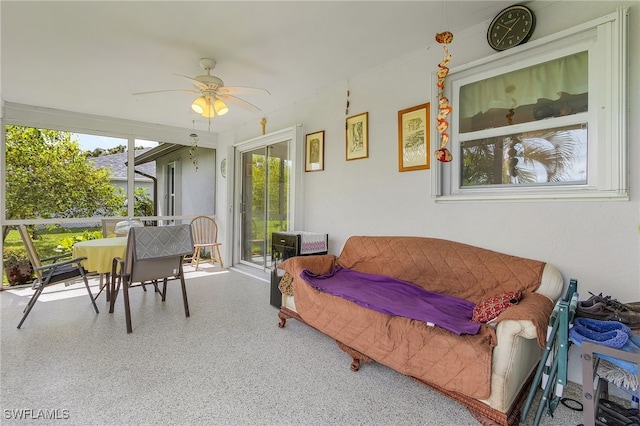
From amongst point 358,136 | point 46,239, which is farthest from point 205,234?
point 358,136

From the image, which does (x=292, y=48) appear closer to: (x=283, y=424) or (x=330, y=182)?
(x=330, y=182)

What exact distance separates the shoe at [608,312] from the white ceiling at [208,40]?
80.2 inches

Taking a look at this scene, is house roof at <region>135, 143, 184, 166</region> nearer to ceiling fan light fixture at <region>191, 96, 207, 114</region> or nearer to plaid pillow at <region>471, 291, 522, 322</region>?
ceiling fan light fixture at <region>191, 96, 207, 114</region>

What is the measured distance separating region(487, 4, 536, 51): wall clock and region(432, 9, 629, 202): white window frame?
0.21 ft

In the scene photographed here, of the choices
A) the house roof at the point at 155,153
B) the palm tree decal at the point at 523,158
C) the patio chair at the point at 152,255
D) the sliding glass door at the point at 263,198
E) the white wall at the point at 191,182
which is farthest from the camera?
the white wall at the point at 191,182

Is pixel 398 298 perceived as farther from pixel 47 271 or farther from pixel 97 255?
pixel 47 271

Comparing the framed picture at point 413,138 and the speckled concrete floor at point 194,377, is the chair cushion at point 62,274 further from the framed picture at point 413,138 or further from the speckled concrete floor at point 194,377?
the framed picture at point 413,138

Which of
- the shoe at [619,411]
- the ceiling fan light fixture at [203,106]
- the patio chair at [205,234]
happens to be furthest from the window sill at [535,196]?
the patio chair at [205,234]

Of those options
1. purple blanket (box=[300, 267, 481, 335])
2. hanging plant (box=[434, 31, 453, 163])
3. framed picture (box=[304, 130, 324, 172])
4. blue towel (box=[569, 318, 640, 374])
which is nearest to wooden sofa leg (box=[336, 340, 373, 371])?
purple blanket (box=[300, 267, 481, 335])

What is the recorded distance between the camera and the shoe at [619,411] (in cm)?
142

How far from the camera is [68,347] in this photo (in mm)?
2330

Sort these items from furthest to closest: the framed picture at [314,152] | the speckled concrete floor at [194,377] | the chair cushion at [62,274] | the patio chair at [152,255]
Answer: the framed picture at [314,152]
the chair cushion at [62,274]
the patio chair at [152,255]
the speckled concrete floor at [194,377]

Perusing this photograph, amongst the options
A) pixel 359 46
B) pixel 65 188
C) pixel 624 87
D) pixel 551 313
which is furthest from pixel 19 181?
pixel 624 87

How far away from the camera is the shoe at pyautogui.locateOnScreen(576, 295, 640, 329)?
1465mm
